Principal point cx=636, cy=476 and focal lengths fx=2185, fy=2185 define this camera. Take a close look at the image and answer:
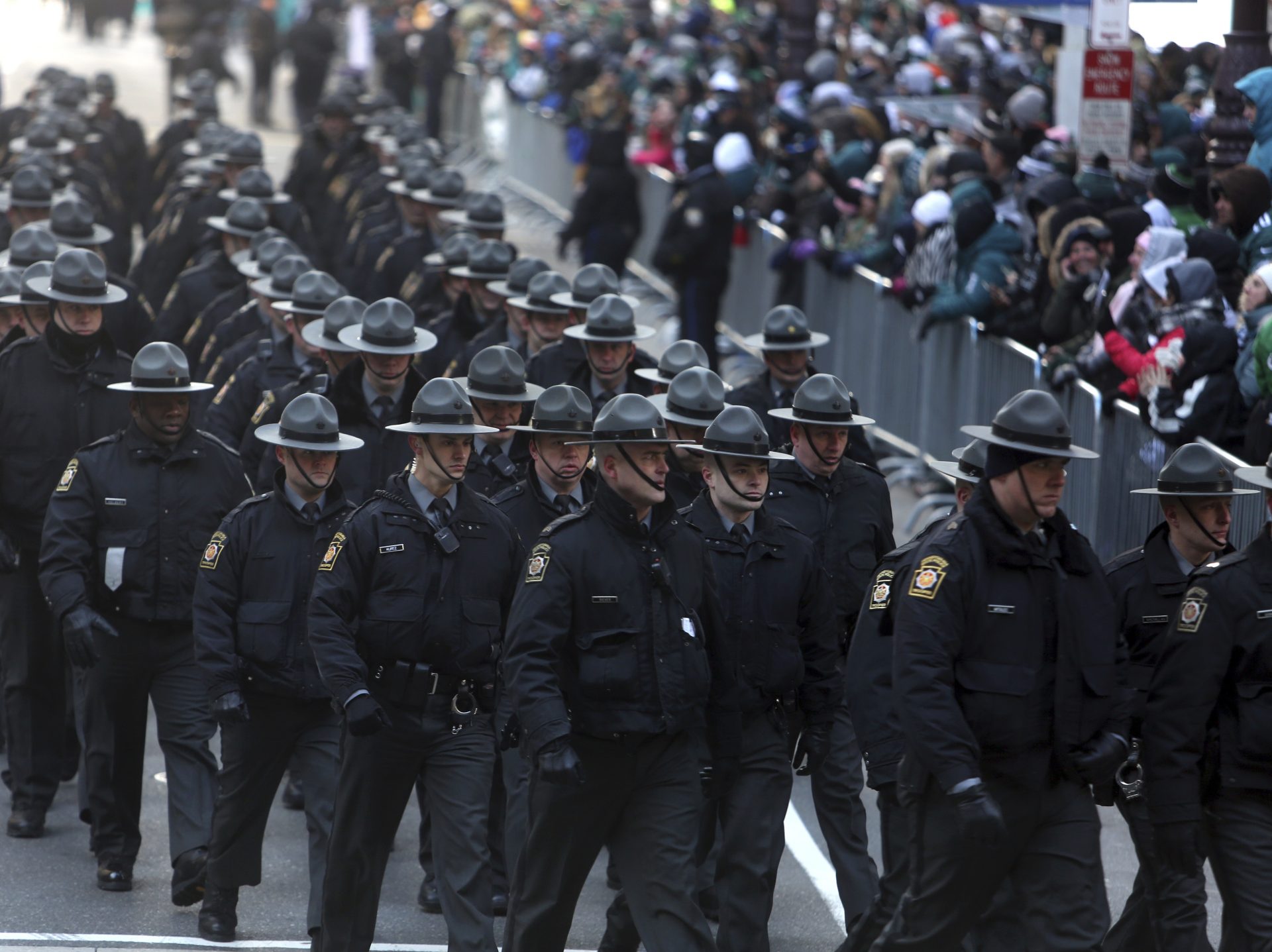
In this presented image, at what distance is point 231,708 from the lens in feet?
26.7

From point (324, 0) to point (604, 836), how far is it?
35366 mm

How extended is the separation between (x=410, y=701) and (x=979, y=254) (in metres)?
7.31

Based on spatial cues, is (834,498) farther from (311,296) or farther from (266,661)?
(311,296)

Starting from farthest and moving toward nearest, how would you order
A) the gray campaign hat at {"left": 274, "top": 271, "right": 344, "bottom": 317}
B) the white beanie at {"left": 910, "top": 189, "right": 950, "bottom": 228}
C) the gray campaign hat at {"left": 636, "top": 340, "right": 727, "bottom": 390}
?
the white beanie at {"left": 910, "top": 189, "right": 950, "bottom": 228}, the gray campaign hat at {"left": 274, "top": 271, "right": 344, "bottom": 317}, the gray campaign hat at {"left": 636, "top": 340, "right": 727, "bottom": 390}

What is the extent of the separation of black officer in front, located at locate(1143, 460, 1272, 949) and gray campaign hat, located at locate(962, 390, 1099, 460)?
0.65 m

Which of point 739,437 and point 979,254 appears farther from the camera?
point 979,254

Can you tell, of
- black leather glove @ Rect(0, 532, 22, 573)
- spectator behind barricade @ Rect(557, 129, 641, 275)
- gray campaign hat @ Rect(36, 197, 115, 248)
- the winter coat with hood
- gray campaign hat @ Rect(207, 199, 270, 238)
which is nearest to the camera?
black leather glove @ Rect(0, 532, 22, 573)

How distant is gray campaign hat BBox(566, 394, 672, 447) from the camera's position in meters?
7.03

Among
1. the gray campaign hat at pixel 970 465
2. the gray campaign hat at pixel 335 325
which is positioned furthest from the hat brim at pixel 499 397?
the gray campaign hat at pixel 970 465

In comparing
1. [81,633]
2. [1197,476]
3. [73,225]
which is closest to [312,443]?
[81,633]

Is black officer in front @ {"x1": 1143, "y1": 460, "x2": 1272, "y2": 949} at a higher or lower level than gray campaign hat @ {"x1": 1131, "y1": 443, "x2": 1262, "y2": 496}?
lower

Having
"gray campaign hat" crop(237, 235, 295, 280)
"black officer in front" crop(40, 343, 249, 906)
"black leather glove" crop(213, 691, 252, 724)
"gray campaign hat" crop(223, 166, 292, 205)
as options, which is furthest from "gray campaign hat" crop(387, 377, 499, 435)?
"gray campaign hat" crop(223, 166, 292, 205)

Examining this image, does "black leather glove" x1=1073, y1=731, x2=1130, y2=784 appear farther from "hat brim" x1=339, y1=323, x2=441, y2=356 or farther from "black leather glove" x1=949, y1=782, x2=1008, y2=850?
"hat brim" x1=339, y1=323, x2=441, y2=356

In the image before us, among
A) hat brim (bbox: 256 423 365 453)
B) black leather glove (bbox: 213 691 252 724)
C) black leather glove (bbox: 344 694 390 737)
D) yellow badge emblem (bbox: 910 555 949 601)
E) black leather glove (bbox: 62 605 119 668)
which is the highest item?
yellow badge emblem (bbox: 910 555 949 601)
